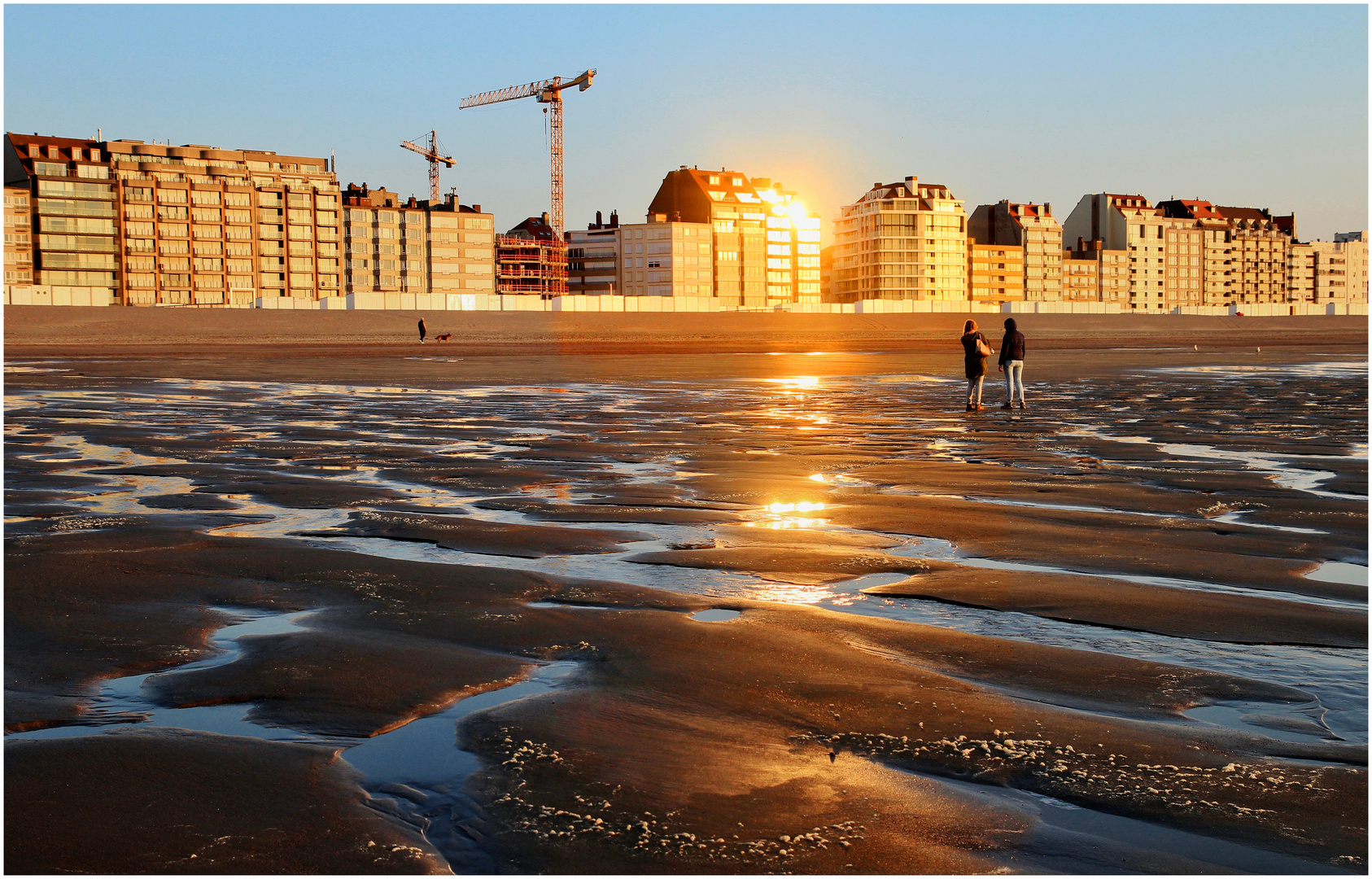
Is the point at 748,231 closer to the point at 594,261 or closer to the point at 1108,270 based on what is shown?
the point at 594,261

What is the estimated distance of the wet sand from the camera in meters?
3.23

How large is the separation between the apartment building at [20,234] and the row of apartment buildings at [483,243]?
21 centimetres

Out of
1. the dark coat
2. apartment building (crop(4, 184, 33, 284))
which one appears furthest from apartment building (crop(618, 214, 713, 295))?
the dark coat

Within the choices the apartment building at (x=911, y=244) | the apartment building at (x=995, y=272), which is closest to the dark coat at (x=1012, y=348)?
the apartment building at (x=911, y=244)

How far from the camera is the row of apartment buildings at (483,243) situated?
129875 millimetres

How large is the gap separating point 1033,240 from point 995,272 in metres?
10.7

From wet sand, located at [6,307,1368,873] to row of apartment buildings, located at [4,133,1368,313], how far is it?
91.7 m

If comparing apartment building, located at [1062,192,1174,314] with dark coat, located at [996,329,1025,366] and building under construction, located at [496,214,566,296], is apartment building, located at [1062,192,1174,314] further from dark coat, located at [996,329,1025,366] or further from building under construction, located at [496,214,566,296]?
dark coat, located at [996,329,1025,366]

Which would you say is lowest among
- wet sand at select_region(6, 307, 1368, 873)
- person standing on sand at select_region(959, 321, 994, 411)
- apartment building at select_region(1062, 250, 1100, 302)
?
wet sand at select_region(6, 307, 1368, 873)

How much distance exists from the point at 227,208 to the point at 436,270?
1160 inches

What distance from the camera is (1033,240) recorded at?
187875 mm

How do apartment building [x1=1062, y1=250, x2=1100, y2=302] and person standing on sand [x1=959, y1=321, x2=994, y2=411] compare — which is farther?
apartment building [x1=1062, y1=250, x2=1100, y2=302]

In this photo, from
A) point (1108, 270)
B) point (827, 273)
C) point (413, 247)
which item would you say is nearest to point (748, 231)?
point (827, 273)

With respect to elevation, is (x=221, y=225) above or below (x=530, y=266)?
above
